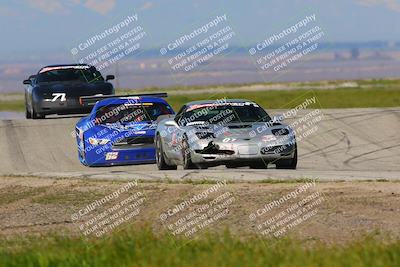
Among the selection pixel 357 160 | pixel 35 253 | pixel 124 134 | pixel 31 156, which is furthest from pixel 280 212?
pixel 31 156

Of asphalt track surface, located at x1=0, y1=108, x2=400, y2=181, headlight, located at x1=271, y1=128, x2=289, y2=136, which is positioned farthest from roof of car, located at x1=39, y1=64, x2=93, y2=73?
headlight, located at x1=271, y1=128, x2=289, y2=136

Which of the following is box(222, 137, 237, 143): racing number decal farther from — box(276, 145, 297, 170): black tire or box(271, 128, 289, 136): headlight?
box(276, 145, 297, 170): black tire

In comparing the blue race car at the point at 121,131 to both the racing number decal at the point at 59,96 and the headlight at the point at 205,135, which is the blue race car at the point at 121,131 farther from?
the racing number decal at the point at 59,96

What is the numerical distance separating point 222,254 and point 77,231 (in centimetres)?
424

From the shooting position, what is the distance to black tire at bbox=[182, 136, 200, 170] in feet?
65.5

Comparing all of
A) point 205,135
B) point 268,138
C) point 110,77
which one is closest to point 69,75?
point 110,77

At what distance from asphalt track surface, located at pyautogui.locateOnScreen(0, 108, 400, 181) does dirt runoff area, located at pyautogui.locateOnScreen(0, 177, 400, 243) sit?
2401 millimetres

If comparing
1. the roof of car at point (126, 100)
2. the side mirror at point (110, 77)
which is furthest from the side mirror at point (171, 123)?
the side mirror at point (110, 77)

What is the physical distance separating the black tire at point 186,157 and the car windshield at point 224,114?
54 cm

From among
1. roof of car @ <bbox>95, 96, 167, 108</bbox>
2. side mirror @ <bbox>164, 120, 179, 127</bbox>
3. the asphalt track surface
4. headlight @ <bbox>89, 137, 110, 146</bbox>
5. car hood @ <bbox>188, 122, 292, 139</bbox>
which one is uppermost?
roof of car @ <bbox>95, 96, 167, 108</bbox>

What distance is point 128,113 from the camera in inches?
922

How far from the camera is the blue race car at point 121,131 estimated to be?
22.7m

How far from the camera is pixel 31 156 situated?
2745 cm

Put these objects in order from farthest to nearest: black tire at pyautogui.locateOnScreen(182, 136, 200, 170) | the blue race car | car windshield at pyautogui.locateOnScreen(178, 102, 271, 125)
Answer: the blue race car
car windshield at pyautogui.locateOnScreen(178, 102, 271, 125)
black tire at pyautogui.locateOnScreen(182, 136, 200, 170)
